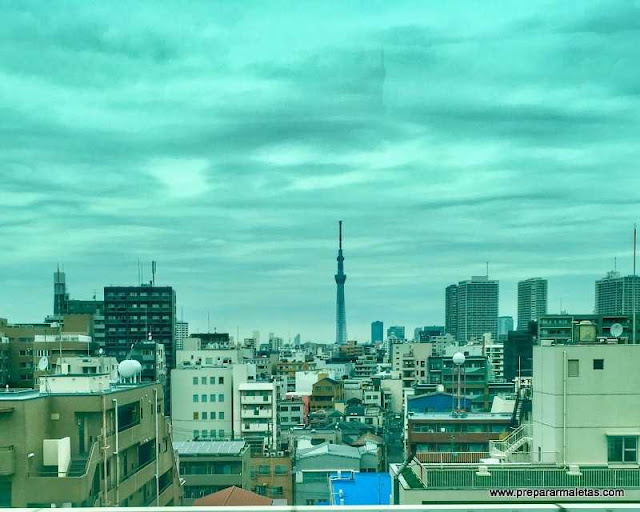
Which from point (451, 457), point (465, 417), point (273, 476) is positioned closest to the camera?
point (451, 457)

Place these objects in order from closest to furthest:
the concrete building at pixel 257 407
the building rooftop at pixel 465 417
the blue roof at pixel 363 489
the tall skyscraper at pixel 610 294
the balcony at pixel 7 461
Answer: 1. the balcony at pixel 7 461
2. the blue roof at pixel 363 489
3. the building rooftop at pixel 465 417
4. the concrete building at pixel 257 407
5. the tall skyscraper at pixel 610 294

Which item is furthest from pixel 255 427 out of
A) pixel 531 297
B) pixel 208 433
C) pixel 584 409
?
pixel 531 297

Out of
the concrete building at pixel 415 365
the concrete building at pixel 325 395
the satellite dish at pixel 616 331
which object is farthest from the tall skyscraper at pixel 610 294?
the satellite dish at pixel 616 331

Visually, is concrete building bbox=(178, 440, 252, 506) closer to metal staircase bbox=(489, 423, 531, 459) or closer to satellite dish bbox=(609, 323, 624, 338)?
metal staircase bbox=(489, 423, 531, 459)

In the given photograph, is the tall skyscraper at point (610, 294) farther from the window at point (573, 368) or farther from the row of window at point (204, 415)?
the window at point (573, 368)

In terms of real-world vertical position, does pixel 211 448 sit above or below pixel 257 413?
above

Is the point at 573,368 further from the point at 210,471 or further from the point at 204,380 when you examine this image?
the point at 204,380
